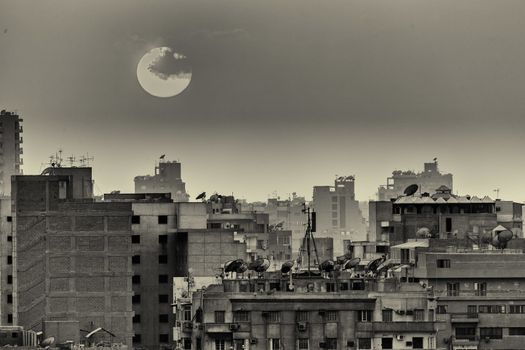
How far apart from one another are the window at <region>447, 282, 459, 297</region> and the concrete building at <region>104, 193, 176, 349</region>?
40.3m

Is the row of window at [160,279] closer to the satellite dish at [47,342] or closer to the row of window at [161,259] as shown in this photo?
the row of window at [161,259]

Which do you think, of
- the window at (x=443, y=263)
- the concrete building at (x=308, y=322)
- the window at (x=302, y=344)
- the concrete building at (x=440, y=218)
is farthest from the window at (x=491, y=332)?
the concrete building at (x=440, y=218)

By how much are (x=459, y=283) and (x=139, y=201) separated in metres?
49.0

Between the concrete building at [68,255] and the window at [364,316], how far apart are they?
130ft

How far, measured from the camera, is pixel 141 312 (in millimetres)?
162750

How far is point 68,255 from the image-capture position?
154 m

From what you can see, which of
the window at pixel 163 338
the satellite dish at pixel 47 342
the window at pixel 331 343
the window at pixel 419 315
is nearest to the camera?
the window at pixel 331 343

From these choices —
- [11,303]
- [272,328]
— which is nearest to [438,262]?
[272,328]

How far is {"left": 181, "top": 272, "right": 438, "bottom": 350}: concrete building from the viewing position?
114312 mm

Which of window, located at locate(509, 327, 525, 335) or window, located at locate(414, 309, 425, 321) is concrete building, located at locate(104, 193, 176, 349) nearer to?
window, located at locate(509, 327, 525, 335)

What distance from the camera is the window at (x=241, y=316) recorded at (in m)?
115

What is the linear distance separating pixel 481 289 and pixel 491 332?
3.45m

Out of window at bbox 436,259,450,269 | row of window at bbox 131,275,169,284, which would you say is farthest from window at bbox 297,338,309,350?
row of window at bbox 131,275,169,284

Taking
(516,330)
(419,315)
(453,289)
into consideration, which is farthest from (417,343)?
(453,289)
